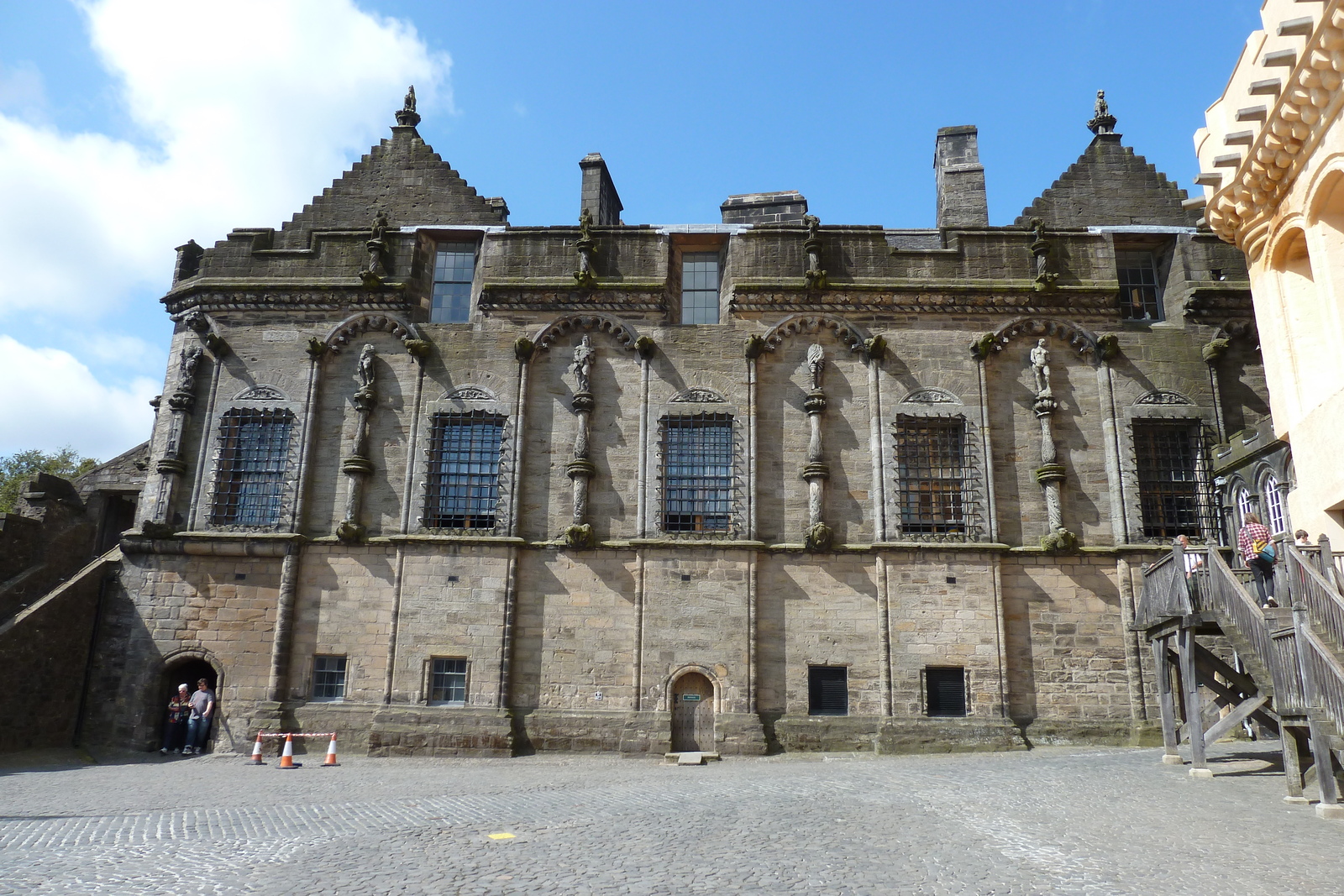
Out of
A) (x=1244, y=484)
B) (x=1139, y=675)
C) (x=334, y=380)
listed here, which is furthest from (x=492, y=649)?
(x=1244, y=484)

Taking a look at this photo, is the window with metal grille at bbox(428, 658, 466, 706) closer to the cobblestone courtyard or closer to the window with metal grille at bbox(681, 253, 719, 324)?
the cobblestone courtyard

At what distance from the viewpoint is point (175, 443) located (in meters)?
19.4

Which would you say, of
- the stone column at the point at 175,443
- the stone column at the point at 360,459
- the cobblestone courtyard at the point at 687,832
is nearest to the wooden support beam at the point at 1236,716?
the cobblestone courtyard at the point at 687,832

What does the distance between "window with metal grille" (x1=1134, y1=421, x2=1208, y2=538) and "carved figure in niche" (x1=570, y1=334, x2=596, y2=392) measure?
11.8 metres

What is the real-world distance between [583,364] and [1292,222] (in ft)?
43.4

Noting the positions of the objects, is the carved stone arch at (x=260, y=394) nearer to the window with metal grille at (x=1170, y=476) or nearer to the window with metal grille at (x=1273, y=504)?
the window with metal grille at (x=1170, y=476)

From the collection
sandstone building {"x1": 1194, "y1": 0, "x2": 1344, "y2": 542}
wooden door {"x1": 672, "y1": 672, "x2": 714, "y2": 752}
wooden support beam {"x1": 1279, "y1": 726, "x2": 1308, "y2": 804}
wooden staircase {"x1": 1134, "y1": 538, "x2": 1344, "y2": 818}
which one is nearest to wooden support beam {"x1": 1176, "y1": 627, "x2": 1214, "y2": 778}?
wooden staircase {"x1": 1134, "y1": 538, "x2": 1344, "y2": 818}

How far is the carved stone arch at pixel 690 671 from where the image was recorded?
17.2 m

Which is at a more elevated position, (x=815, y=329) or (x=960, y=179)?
(x=960, y=179)

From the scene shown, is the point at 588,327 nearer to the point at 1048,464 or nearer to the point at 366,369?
the point at 366,369

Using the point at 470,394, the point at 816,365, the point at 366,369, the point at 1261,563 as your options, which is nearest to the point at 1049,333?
the point at 816,365

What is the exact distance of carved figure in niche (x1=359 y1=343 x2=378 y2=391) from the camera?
63.4 feet

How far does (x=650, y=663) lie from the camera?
17391 millimetres

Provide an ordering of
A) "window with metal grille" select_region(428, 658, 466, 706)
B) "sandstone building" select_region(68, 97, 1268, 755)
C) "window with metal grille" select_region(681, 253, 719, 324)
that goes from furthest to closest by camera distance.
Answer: "window with metal grille" select_region(681, 253, 719, 324)
"window with metal grille" select_region(428, 658, 466, 706)
"sandstone building" select_region(68, 97, 1268, 755)
